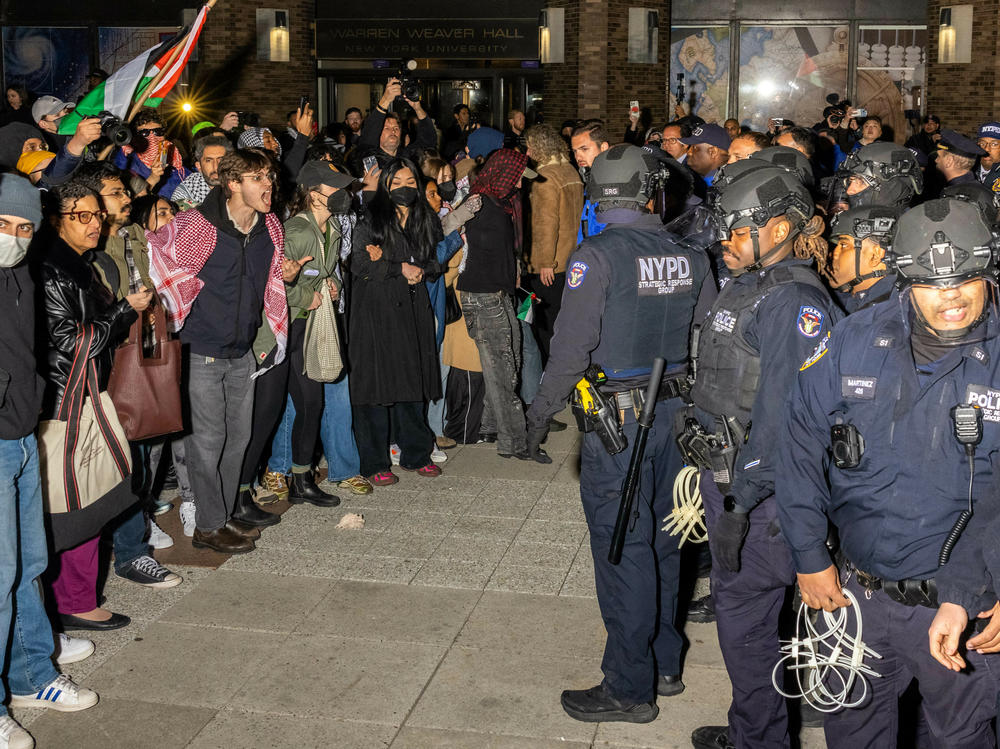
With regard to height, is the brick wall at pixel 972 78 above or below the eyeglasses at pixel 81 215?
above

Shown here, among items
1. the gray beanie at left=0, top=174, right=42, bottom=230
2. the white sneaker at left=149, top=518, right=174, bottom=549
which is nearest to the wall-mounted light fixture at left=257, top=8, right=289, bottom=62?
the white sneaker at left=149, top=518, right=174, bottom=549

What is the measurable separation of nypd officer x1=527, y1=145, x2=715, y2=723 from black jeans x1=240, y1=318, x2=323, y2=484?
8.70 feet

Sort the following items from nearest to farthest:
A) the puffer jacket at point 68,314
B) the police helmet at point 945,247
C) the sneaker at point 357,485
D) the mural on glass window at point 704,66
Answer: the police helmet at point 945,247
the puffer jacket at point 68,314
the sneaker at point 357,485
the mural on glass window at point 704,66

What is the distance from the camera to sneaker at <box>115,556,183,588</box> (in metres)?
6.33

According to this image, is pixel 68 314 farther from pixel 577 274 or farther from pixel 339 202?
pixel 339 202

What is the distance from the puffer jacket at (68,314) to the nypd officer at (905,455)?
3267mm

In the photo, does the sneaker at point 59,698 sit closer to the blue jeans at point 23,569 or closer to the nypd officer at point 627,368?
the blue jeans at point 23,569

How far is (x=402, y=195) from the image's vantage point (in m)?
8.12

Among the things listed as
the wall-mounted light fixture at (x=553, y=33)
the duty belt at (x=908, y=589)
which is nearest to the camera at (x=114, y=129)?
the duty belt at (x=908, y=589)

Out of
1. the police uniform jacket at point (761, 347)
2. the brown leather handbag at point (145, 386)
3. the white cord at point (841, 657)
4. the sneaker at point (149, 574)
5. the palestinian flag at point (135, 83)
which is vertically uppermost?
the palestinian flag at point (135, 83)

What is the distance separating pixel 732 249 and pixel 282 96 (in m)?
16.2

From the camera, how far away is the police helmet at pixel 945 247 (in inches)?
131

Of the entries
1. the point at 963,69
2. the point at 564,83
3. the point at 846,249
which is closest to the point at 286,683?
the point at 846,249

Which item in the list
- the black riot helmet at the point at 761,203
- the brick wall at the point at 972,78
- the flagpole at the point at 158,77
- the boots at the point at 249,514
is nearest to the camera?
the black riot helmet at the point at 761,203
